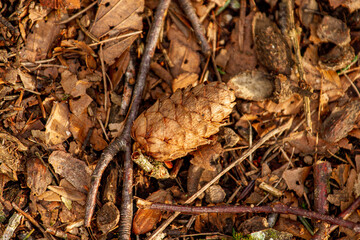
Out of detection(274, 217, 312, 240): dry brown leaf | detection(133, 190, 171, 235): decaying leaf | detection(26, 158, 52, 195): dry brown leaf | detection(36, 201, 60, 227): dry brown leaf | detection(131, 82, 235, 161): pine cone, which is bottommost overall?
detection(274, 217, 312, 240): dry brown leaf

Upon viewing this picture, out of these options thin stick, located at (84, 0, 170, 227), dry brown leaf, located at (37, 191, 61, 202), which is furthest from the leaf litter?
thin stick, located at (84, 0, 170, 227)

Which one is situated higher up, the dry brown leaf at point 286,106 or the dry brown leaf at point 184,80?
the dry brown leaf at point 184,80

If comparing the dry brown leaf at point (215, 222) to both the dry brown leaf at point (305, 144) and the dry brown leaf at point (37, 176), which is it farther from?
the dry brown leaf at point (37, 176)

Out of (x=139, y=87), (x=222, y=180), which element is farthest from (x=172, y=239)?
(x=139, y=87)

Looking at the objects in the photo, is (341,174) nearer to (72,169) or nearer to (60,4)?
(72,169)

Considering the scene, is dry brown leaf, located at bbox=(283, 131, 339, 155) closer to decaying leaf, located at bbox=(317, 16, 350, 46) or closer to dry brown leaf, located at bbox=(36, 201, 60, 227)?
decaying leaf, located at bbox=(317, 16, 350, 46)

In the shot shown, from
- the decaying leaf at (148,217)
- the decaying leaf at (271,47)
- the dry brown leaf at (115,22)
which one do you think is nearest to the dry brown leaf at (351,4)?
the decaying leaf at (271,47)

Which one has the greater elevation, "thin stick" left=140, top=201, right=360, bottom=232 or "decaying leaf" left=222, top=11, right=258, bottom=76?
"decaying leaf" left=222, top=11, right=258, bottom=76

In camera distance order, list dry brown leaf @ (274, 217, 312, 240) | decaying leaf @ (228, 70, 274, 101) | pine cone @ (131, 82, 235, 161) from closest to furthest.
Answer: pine cone @ (131, 82, 235, 161)
dry brown leaf @ (274, 217, 312, 240)
decaying leaf @ (228, 70, 274, 101)
